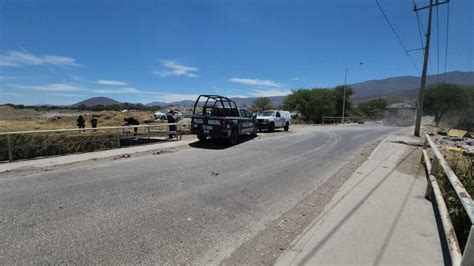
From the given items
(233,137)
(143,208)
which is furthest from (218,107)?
(143,208)

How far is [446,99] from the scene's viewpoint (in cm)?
4700

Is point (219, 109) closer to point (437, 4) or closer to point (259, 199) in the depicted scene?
point (259, 199)

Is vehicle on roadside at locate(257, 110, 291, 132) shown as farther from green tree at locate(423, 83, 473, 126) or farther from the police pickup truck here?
green tree at locate(423, 83, 473, 126)

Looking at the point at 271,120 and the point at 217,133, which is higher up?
the point at 271,120

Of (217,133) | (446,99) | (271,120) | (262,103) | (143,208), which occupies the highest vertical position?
(446,99)

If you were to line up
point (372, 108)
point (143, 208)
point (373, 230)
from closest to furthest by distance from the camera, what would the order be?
point (373, 230), point (143, 208), point (372, 108)

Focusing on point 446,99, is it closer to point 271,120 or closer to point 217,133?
point 271,120

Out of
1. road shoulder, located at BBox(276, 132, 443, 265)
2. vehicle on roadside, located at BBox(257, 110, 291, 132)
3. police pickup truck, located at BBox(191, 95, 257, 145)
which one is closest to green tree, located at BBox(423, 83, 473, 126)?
vehicle on roadside, located at BBox(257, 110, 291, 132)

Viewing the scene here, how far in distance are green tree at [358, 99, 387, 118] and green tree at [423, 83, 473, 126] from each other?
1292 inches

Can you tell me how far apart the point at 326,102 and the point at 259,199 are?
151 ft

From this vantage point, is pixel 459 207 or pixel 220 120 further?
pixel 220 120

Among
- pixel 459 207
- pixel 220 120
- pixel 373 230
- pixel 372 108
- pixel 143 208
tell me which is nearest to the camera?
pixel 373 230

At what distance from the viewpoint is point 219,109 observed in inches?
605

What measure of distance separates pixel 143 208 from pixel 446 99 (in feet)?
184
